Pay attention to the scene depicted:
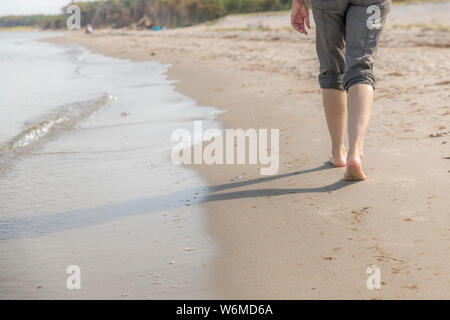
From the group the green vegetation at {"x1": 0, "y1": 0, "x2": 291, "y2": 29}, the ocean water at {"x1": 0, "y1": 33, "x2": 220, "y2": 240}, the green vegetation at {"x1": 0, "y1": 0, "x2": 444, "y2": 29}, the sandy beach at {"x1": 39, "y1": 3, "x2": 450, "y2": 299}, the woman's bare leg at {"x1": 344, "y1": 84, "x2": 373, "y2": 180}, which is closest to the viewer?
the sandy beach at {"x1": 39, "y1": 3, "x2": 450, "y2": 299}

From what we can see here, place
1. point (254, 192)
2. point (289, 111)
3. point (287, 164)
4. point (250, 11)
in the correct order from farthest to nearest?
point (250, 11), point (289, 111), point (287, 164), point (254, 192)

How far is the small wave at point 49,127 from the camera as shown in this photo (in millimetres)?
3717

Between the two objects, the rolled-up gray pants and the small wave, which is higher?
the rolled-up gray pants

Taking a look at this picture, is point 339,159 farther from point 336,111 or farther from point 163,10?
point 163,10

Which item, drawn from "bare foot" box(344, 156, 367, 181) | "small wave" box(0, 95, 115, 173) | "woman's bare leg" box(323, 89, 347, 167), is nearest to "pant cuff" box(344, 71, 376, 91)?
"woman's bare leg" box(323, 89, 347, 167)

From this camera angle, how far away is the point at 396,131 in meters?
3.28

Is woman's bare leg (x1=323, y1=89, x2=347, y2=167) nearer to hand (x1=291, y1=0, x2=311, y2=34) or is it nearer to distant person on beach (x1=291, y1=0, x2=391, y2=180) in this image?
distant person on beach (x1=291, y1=0, x2=391, y2=180)

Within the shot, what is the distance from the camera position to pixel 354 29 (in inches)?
91.7

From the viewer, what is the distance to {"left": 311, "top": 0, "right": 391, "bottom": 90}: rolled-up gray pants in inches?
91.2

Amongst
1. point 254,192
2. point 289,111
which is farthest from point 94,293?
point 289,111

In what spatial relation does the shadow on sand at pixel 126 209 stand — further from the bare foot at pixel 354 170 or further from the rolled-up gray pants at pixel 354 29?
the rolled-up gray pants at pixel 354 29

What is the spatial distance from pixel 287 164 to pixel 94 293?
1539mm

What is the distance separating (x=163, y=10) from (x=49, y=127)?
1947 inches
